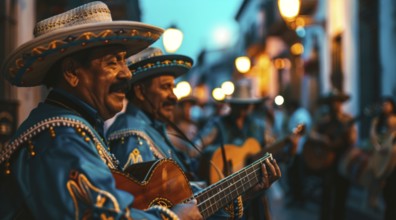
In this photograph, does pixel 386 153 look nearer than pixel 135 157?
No

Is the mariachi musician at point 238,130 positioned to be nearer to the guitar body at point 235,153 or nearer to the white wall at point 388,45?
the guitar body at point 235,153

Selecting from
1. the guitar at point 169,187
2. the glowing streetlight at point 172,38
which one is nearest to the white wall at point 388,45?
the glowing streetlight at point 172,38

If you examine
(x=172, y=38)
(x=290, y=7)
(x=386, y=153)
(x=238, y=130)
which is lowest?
(x=386, y=153)

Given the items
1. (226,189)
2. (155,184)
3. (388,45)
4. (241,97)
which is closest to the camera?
(155,184)

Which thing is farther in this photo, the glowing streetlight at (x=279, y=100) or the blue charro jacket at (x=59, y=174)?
the glowing streetlight at (x=279, y=100)

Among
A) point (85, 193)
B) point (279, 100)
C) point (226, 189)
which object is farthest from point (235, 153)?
point (85, 193)

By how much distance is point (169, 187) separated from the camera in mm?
3092

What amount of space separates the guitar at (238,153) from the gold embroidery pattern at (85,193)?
316 cm

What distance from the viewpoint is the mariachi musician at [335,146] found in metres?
9.04

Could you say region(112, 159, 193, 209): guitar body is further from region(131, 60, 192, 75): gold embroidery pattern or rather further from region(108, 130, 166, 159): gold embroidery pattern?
region(131, 60, 192, 75): gold embroidery pattern

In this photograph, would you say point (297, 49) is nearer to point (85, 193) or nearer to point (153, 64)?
point (153, 64)

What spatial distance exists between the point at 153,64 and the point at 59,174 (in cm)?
244

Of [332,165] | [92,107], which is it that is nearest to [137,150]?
[92,107]

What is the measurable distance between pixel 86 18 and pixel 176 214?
2.95 feet
